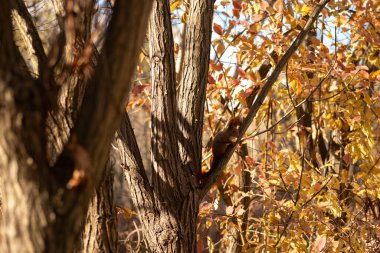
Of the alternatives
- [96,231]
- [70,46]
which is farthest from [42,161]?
[96,231]

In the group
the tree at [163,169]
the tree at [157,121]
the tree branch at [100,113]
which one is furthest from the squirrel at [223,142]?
the tree branch at [100,113]

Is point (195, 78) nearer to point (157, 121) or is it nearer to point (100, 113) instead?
point (157, 121)

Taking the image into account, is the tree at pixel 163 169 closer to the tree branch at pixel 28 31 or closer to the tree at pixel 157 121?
the tree at pixel 157 121

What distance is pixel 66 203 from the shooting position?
119 cm

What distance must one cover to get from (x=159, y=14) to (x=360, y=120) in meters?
1.95

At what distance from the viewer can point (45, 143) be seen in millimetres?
1233

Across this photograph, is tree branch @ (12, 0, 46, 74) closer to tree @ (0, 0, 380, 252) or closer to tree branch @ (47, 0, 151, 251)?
tree @ (0, 0, 380, 252)

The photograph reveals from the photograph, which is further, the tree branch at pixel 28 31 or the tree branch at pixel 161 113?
the tree branch at pixel 161 113

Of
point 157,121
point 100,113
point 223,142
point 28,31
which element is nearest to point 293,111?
point 223,142

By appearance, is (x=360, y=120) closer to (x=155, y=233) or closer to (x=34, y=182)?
(x=155, y=233)

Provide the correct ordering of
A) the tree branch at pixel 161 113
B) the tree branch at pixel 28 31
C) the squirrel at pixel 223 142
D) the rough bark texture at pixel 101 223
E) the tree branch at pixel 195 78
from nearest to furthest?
the rough bark texture at pixel 101 223 → the tree branch at pixel 28 31 → the tree branch at pixel 161 113 → the tree branch at pixel 195 78 → the squirrel at pixel 223 142

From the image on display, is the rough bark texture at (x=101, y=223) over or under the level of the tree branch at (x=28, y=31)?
under

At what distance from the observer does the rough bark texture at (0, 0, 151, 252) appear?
1.16m

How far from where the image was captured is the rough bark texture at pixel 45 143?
1.16 m
